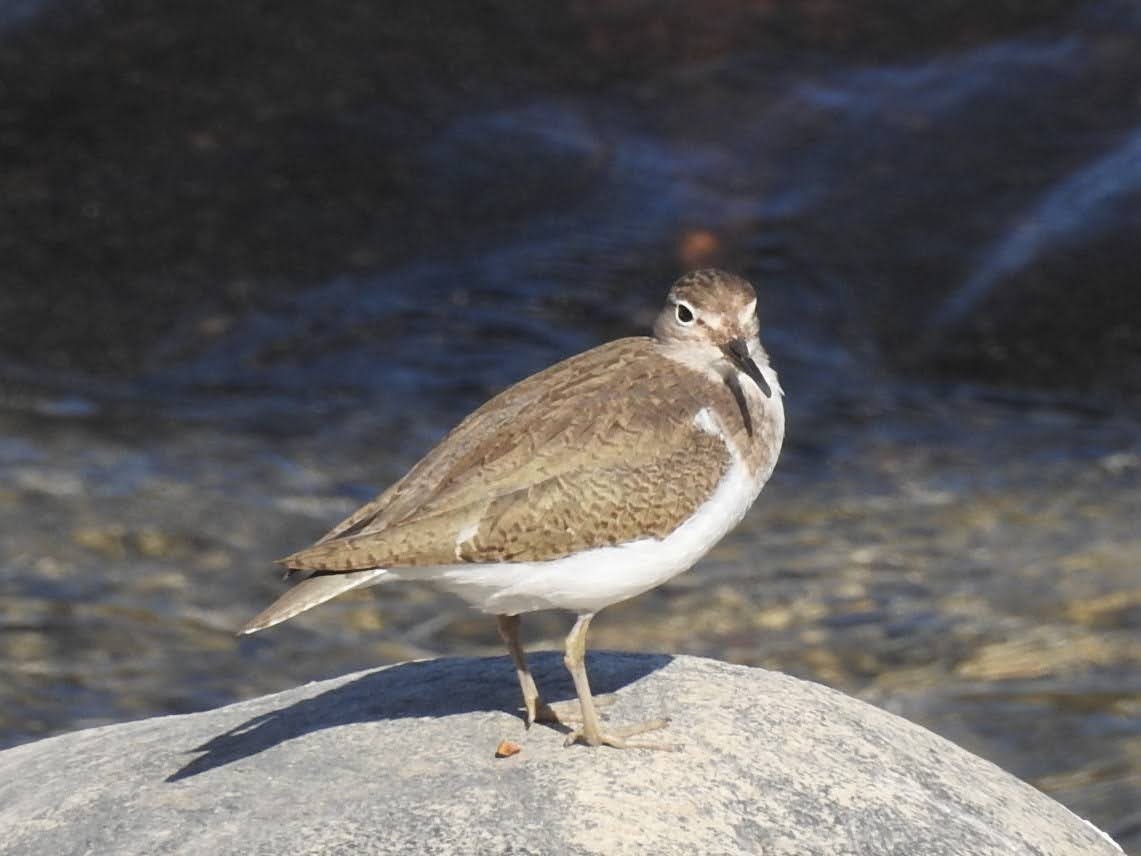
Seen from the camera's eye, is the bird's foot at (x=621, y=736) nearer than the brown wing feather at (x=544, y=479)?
No

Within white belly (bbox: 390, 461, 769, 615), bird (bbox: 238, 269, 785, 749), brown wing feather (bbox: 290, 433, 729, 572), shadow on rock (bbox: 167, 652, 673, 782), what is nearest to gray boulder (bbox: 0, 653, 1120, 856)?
shadow on rock (bbox: 167, 652, 673, 782)

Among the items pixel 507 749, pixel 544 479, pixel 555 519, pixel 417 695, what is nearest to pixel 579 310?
pixel 417 695

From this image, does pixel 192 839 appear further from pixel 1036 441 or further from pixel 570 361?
pixel 1036 441

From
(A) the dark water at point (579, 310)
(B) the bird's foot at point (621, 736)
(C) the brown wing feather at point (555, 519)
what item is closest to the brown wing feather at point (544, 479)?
(C) the brown wing feather at point (555, 519)

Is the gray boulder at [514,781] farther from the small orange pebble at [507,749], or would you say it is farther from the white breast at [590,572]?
the white breast at [590,572]

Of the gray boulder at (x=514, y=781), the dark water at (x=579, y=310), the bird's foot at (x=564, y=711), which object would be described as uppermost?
the dark water at (x=579, y=310)

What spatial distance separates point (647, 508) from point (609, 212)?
9610 mm

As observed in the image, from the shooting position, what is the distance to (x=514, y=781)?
596cm

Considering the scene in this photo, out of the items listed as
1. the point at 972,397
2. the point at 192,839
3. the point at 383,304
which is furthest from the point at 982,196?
the point at 192,839

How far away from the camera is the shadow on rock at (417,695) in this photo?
6.57 metres

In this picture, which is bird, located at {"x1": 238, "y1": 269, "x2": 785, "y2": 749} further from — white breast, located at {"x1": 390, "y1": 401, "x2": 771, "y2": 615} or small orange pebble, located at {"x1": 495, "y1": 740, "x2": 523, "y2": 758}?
small orange pebble, located at {"x1": 495, "y1": 740, "x2": 523, "y2": 758}

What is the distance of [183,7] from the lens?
16906 millimetres

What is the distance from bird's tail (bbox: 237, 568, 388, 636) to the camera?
584 centimetres

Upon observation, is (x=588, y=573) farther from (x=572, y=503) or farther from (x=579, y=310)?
(x=579, y=310)
